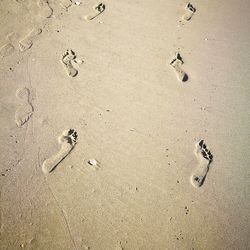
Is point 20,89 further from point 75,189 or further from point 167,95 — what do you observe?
point 167,95

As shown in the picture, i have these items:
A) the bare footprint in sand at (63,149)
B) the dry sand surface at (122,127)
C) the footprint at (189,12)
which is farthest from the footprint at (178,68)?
the bare footprint in sand at (63,149)

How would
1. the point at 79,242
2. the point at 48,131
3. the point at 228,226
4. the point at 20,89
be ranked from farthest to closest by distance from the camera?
the point at 20,89 → the point at 48,131 → the point at 228,226 → the point at 79,242

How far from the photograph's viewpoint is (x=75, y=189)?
2539 mm

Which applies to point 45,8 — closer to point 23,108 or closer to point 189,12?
point 23,108

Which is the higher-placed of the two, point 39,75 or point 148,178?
point 39,75

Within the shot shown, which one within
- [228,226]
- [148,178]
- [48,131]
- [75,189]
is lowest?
[228,226]

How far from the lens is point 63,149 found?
2740mm

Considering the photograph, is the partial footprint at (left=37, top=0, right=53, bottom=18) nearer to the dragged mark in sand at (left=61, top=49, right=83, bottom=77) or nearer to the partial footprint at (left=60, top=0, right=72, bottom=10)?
the partial footprint at (left=60, top=0, right=72, bottom=10)

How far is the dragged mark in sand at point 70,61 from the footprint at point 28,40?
45 cm

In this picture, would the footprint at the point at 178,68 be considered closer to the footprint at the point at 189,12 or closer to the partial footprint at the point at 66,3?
the footprint at the point at 189,12

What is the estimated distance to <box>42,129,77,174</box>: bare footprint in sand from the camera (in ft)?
8.64

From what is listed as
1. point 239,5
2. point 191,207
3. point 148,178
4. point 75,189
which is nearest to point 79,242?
point 75,189

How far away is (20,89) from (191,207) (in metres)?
2.05

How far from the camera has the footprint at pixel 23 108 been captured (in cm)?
288
